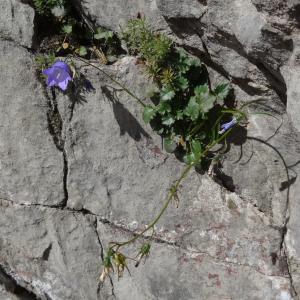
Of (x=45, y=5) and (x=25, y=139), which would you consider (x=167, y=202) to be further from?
(x=45, y=5)

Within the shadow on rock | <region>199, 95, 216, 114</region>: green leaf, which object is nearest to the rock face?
the shadow on rock

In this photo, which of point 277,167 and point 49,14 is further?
point 49,14

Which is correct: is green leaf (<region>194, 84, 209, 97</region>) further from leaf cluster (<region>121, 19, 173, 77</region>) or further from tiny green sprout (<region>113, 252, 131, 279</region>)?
tiny green sprout (<region>113, 252, 131, 279</region>)

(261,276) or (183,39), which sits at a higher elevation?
(183,39)

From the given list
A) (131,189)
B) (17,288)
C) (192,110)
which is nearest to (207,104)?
(192,110)

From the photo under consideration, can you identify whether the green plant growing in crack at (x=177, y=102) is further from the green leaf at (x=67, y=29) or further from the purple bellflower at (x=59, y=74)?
the green leaf at (x=67, y=29)

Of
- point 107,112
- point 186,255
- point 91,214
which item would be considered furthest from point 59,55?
point 186,255

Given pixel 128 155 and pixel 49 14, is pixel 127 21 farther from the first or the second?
pixel 128 155
